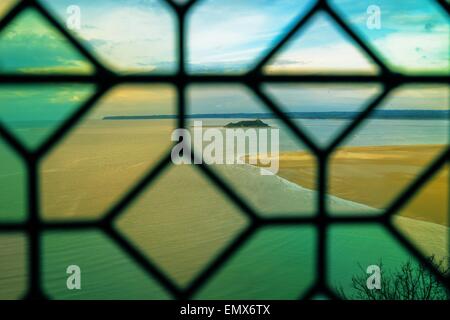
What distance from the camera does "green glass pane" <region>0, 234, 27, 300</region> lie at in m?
0.71

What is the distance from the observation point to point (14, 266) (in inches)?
48.1

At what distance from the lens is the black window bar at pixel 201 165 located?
0.68 meters

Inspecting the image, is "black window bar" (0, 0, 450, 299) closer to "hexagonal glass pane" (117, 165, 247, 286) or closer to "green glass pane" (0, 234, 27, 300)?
"green glass pane" (0, 234, 27, 300)

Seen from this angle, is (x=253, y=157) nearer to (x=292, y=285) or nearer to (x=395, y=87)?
(x=395, y=87)

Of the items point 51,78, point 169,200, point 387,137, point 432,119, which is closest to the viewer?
point 51,78

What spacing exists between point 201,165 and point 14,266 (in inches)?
31.6

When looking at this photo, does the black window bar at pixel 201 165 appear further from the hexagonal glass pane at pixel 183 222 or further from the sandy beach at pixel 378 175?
the hexagonal glass pane at pixel 183 222

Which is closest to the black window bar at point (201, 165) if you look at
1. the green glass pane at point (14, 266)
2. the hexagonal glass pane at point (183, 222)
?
the green glass pane at point (14, 266)

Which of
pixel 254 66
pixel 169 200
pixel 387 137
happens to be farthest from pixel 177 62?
pixel 169 200

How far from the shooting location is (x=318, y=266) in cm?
77

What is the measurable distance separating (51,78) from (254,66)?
1.07 ft

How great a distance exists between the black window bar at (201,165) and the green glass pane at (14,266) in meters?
0.02

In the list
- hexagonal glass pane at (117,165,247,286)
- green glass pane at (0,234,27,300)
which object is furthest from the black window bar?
hexagonal glass pane at (117,165,247,286)
